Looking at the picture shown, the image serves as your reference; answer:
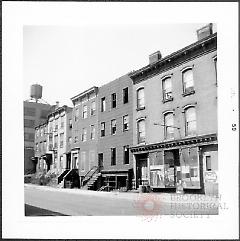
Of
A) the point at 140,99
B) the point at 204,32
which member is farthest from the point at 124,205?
the point at 204,32

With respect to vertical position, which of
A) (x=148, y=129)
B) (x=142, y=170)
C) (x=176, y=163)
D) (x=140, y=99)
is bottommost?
(x=142, y=170)

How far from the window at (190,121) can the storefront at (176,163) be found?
0.20 m

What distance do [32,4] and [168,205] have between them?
4.57 m

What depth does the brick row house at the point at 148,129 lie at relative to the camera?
7.82 meters

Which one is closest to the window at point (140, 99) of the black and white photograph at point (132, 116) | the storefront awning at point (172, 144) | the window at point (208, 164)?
the black and white photograph at point (132, 116)

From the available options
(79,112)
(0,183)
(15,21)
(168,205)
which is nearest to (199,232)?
(168,205)

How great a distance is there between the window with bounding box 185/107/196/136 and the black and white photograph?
0.03 meters

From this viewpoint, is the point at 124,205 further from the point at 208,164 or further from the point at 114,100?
the point at 114,100

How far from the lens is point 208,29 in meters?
6.92

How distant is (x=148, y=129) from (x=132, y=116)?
0.55 meters

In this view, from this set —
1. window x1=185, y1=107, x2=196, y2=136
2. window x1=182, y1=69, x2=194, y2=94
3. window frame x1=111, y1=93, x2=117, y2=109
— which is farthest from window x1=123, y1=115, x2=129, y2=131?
window x1=182, y1=69, x2=194, y2=94

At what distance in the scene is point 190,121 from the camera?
351 inches

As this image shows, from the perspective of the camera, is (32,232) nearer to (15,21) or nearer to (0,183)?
(0,183)

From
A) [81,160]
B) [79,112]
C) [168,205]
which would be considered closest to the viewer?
[168,205]
